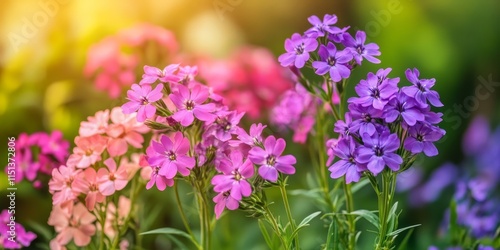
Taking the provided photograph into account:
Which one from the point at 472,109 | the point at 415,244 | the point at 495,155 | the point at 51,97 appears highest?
the point at 51,97

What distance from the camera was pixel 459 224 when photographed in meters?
1.65

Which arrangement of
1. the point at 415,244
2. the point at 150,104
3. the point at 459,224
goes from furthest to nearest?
the point at 415,244
the point at 459,224
the point at 150,104

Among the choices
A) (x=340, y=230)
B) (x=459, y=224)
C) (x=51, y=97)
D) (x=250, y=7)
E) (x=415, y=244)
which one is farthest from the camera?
(x=250, y=7)

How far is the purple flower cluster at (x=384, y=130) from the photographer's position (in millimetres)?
1071

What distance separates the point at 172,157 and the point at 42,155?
46 centimetres

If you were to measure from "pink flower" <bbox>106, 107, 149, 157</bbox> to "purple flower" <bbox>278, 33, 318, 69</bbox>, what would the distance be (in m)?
0.31

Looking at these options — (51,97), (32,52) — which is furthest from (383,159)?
(32,52)

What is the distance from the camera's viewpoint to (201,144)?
1213 millimetres

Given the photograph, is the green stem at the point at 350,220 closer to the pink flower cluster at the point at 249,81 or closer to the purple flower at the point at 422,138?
the purple flower at the point at 422,138

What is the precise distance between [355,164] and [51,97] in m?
1.47

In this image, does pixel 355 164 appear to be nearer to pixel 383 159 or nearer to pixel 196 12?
pixel 383 159

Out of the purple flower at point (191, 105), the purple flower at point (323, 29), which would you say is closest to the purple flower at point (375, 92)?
the purple flower at point (323, 29)

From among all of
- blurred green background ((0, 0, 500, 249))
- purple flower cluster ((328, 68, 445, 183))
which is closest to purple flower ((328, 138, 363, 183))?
purple flower cluster ((328, 68, 445, 183))

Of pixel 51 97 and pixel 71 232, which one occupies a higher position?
pixel 51 97
